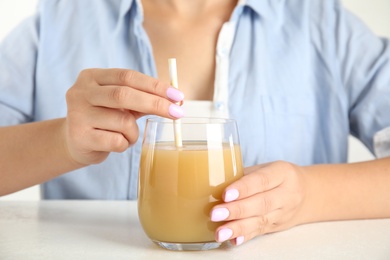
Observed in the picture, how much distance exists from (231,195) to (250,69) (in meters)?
0.80

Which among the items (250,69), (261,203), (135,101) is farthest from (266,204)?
(250,69)

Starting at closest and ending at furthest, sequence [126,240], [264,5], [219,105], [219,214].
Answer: [219,214]
[126,240]
[219,105]
[264,5]

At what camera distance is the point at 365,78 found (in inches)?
59.9

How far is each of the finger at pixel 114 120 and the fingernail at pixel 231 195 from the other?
192 mm

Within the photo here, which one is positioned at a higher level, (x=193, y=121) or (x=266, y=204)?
(x=193, y=121)

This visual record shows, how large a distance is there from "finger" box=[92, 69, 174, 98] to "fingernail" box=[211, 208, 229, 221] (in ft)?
0.58

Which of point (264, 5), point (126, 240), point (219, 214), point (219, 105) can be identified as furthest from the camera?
point (264, 5)

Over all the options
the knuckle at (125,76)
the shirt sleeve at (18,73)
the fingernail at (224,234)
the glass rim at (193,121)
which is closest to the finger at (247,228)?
the fingernail at (224,234)

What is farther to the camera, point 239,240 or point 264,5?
point 264,5

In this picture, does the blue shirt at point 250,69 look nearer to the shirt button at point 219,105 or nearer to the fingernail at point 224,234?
the shirt button at point 219,105

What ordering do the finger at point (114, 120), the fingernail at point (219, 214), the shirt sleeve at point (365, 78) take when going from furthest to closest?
1. the shirt sleeve at point (365, 78)
2. the finger at point (114, 120)
3. the fingernail at point (219, 214)

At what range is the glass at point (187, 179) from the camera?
0.81 metres

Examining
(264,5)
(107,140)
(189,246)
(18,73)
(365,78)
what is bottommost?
(189,246)

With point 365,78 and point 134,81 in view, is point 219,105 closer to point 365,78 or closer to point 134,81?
point 365,78
